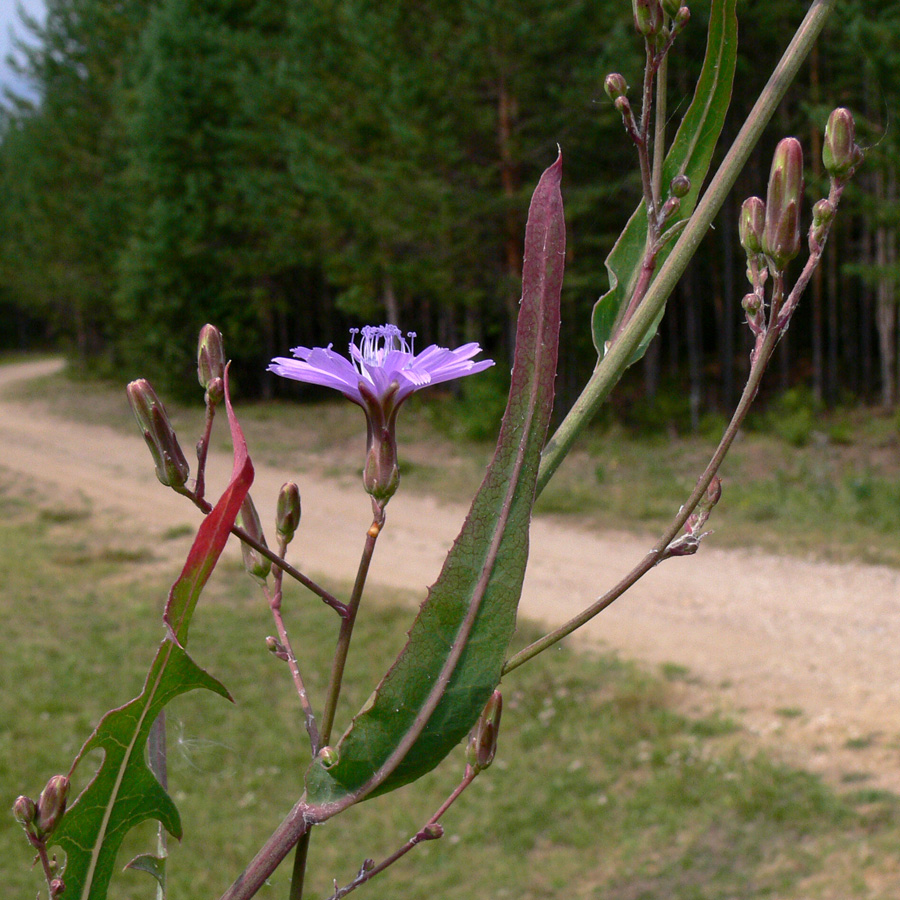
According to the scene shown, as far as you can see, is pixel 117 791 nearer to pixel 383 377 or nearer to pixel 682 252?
pixel 383 377

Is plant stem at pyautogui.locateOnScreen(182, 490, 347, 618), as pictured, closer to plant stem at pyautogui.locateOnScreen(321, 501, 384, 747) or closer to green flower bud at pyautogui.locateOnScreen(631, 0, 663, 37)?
plant stem at pyautogui.locateOnScreen(321, 501, 384, 747)

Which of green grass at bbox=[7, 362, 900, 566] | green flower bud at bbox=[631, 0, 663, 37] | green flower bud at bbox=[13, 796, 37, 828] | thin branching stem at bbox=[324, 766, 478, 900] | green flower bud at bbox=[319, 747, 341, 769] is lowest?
green grass at bbox=[7, 362, 900, 566]

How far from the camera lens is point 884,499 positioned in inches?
328

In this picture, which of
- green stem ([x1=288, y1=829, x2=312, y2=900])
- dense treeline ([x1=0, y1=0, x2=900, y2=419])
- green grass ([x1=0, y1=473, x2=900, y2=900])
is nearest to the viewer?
green stem ([x1=288, y1=829, x2=312, y2=900])

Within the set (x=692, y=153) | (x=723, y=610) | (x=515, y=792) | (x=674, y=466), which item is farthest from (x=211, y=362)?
(x=674, y=466)

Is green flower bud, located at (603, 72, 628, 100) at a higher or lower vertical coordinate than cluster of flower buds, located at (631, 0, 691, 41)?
lower

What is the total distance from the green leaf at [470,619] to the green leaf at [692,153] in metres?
0.11

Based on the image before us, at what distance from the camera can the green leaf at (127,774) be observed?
0.42 m

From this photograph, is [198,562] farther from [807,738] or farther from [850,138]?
[807,738]

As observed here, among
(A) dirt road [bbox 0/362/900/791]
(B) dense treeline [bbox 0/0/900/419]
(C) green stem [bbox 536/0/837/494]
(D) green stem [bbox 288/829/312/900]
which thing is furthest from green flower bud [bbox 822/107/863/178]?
(B) dense treeline [bbox 0/0/900/419]

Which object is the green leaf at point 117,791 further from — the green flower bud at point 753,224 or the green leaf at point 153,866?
the green flower bud at point 753,224

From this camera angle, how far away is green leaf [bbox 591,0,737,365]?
20.5 inches

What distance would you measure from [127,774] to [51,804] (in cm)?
8

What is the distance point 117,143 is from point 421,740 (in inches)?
900
